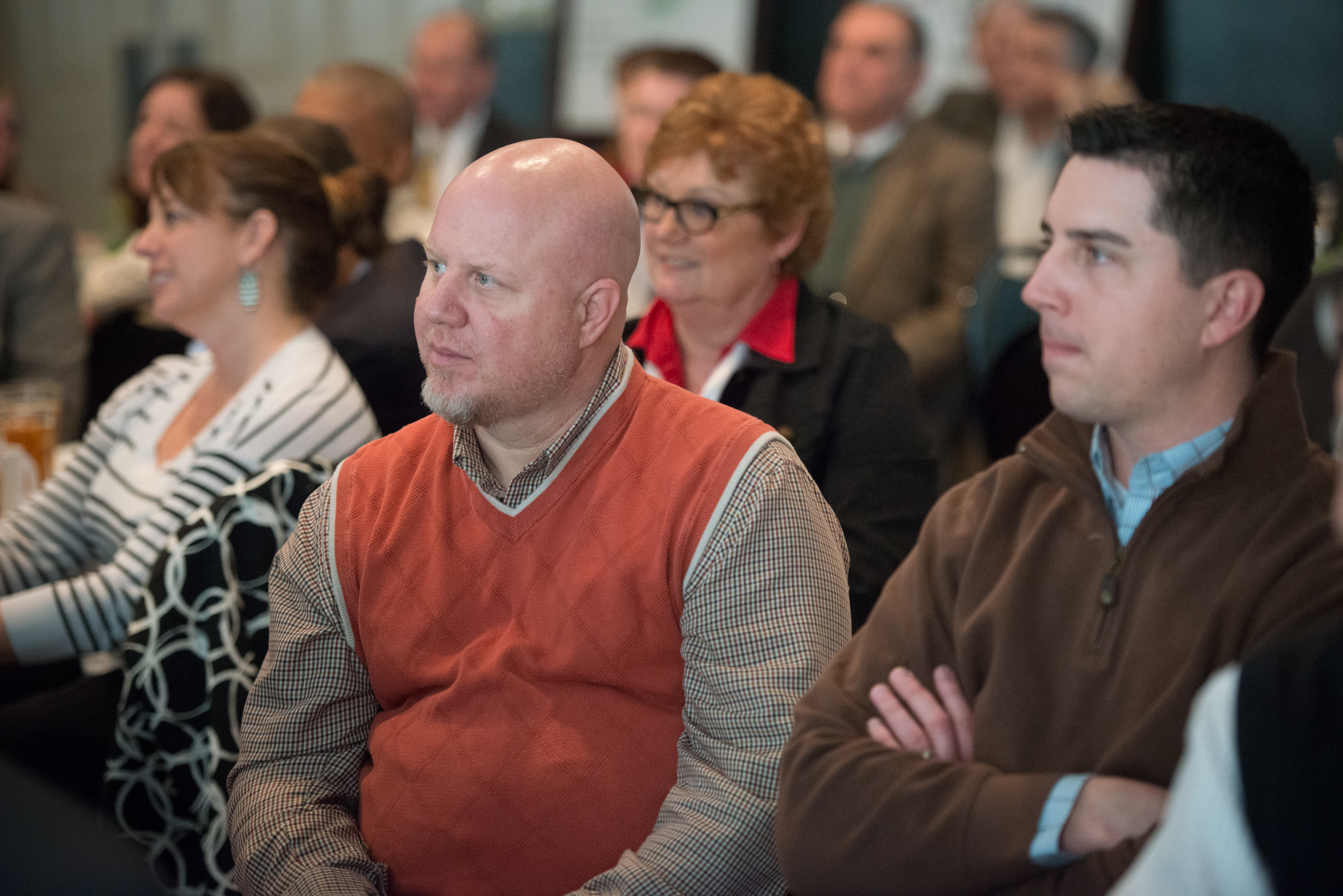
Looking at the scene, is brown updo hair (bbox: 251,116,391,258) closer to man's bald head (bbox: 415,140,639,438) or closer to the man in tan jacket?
man's bald head (bbox: 415,140,639,438)

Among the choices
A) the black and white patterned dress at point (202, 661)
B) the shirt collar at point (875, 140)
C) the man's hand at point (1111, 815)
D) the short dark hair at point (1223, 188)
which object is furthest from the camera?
the shirt collar at point (875, 140)

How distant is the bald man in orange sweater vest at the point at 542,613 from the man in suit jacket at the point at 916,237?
2.09 meters

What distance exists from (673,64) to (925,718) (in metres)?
2.82

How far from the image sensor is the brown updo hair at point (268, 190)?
2316 mm

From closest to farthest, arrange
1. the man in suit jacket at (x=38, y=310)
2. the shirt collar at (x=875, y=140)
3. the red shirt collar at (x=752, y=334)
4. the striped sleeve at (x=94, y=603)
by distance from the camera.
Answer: the striped sleeve at (x=94, y=603) → the red shirt collar at (x=752, y=334) → the man in suit jacket at (x=38, y=310) → the shirt collar at (x=875, y=140)

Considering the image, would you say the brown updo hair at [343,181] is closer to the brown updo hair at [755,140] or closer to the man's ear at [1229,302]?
the brown updo hair at [755,140]

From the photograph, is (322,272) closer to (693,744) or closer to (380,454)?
(380,454)

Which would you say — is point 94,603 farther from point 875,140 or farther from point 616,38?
point 616,38

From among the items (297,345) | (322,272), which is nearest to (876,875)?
(297,345)

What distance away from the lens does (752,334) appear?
226 cm

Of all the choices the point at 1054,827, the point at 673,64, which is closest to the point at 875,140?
the point at 673,64

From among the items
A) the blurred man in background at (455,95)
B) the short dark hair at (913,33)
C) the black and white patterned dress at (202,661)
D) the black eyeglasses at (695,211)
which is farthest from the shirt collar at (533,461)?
the blurred man in background at (455,95)

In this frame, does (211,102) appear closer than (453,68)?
Yes

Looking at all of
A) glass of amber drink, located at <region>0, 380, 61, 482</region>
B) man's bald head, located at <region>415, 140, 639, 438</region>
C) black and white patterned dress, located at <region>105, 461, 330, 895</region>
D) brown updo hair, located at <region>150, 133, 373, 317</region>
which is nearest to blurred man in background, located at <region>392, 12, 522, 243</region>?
glass of amber drink, located at <region>0, 380, 61, 482</region>
